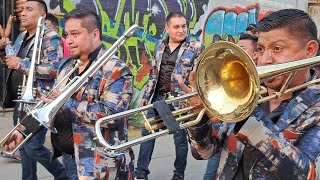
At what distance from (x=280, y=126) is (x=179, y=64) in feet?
10.0

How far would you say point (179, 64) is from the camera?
193 inches

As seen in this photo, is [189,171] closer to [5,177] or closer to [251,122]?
[5,177]

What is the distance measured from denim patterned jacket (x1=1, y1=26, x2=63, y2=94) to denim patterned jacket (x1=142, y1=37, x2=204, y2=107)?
120 cm

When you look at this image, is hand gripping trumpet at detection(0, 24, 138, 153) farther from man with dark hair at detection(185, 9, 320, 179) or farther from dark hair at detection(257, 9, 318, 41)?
dark hair at detection(257, 9, 318, 41)

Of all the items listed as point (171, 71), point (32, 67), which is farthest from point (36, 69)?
point (171, 71)

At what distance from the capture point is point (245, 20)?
10.1 m

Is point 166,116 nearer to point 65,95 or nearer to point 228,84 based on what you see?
point 228,84

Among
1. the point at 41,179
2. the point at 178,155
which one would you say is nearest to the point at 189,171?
the point at 178,155

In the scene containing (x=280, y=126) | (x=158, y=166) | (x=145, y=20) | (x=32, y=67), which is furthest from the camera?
(x=145, y=20)

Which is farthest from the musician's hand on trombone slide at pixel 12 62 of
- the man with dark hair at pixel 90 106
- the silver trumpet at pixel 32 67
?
the man with dark hair at pixel 90 106

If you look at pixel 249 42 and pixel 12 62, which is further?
pixel 249 42

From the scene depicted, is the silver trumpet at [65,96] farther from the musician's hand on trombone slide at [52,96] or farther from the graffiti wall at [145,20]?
the graffiti wall at [145,20]

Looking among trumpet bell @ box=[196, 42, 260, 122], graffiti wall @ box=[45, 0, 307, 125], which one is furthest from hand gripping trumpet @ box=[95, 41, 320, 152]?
graffiti wall @ box=[45, 0, 307, 125]

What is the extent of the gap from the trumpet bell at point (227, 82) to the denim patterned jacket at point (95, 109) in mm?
958
